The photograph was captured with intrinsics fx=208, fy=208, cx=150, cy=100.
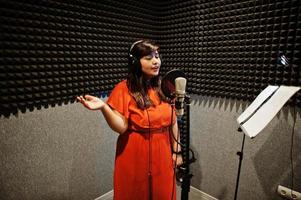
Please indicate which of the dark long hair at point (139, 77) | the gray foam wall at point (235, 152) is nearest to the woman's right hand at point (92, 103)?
the dark long hair at point (139, 77)

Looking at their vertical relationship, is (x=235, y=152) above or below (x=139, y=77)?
below

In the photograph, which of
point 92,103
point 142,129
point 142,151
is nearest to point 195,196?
point 142,151

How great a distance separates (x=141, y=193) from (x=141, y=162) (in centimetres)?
25

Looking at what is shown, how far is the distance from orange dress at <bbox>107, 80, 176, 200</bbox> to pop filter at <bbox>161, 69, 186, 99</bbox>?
27 cm

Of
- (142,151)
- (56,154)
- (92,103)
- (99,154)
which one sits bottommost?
(99,154)

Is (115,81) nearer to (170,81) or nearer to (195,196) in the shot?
(170,81)

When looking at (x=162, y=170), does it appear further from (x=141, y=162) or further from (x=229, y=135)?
(x=229, y=135)

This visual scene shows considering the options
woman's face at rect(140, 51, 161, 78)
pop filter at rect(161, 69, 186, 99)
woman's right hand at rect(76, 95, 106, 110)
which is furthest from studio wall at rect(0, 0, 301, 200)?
pop filter at rect(161, 69, 186, 99)

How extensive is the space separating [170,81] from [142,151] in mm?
602

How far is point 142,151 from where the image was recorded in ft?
5.10

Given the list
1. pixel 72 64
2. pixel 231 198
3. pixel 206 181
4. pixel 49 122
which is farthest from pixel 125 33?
pixel 231 198

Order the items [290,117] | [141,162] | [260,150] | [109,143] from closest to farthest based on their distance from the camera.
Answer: [141,162]
[290,117]
[260,150]
[109,143]

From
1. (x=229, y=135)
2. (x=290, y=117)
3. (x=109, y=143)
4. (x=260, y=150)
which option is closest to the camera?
(x=290, y=117)

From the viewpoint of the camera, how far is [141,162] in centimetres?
157
